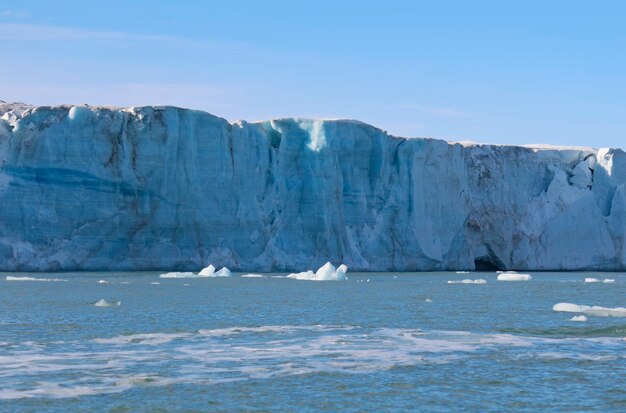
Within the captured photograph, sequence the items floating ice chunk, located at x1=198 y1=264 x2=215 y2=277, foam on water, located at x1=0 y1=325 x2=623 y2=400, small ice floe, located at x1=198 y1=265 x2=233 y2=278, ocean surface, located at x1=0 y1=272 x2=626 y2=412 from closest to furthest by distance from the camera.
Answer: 1. ocean surface, located at x1=0 y1=272 x2=626 y2=412
2. foam on water, located at x1=0 y1=325 x2=623 y2=400
3. floating ice chunk, located at x1=198 y1=264 x2=215 y2=277
4. small ice floe, located at x1=198 y1=265 x2=233 y2=278

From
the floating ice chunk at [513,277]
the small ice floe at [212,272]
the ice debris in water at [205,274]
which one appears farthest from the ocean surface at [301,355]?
the floating ice chunk at [513,277]

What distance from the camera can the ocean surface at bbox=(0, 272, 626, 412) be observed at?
9.48m

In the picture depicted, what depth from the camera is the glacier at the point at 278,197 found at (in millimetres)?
34062

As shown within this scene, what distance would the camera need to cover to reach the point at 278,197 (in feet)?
124

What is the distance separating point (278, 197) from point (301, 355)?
25.8 m

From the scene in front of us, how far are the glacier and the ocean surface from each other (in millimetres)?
12093

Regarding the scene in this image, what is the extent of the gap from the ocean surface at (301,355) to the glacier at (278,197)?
12093 mm

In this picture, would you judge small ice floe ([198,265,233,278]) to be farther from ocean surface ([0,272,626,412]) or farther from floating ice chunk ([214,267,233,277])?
ocean surface ([0,272,626,412])

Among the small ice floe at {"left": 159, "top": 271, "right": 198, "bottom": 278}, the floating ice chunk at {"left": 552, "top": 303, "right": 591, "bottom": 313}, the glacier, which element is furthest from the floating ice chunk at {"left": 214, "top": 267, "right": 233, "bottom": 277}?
the floating ice chunk at {"left": 552, "top": 303, "right": 591, "bottom": 313}

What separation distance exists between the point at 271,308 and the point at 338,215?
19.4m

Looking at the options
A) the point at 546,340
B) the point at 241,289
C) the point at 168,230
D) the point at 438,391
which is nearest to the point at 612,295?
the point at 241,289

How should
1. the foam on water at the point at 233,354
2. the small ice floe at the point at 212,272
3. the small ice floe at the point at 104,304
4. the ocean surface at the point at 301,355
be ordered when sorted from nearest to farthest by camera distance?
the ocean surface at the point at 301,355 → the foam on water at the point at 233,354 → the small ice floe at the point at 104,304 → the small ice floe at the point at 212,272

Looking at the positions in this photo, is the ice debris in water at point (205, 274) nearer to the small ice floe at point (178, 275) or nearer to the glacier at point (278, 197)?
the small ice floe at point (178, 275)

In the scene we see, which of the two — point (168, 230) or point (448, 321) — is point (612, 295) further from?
point (168, 230)
